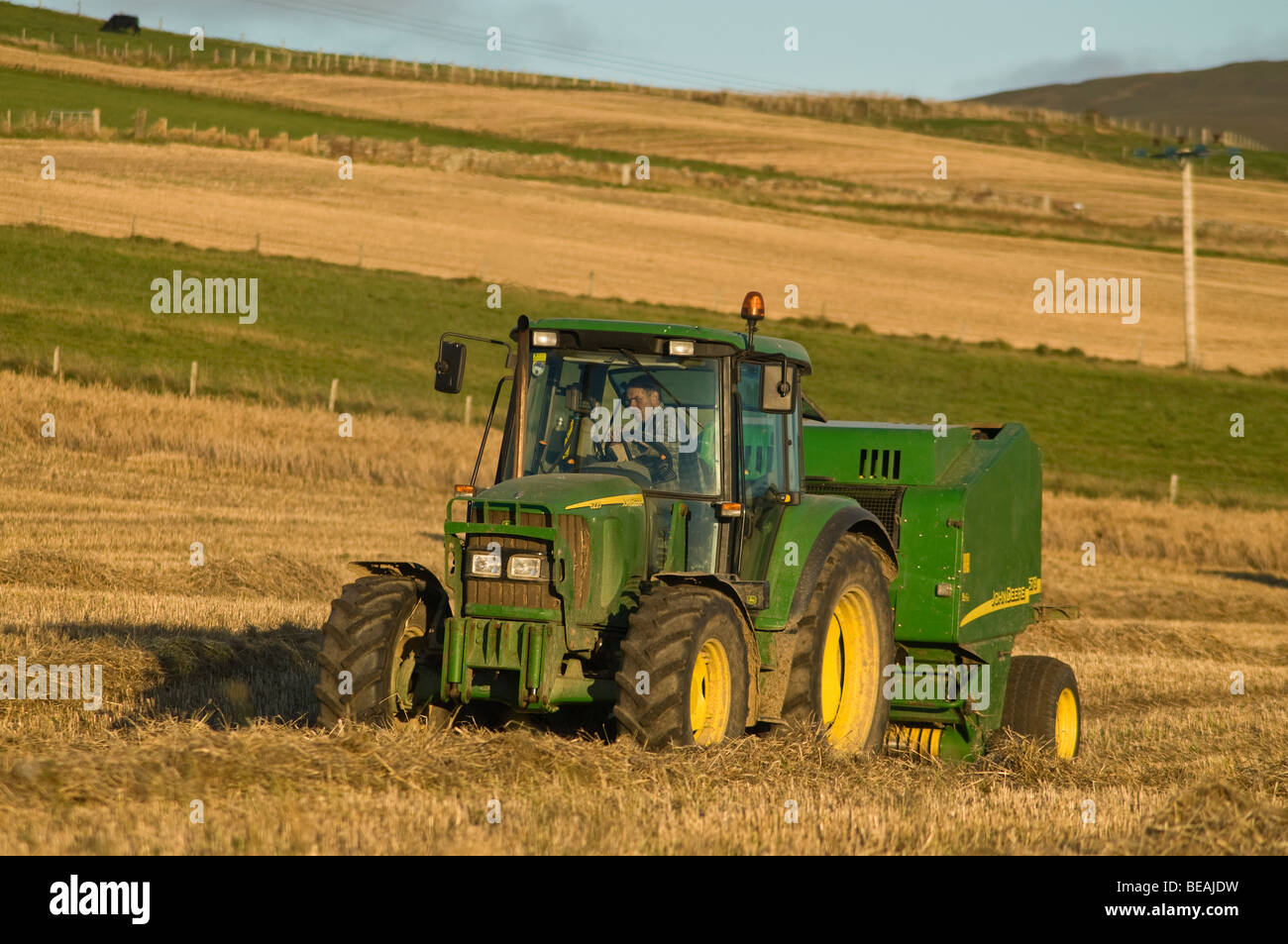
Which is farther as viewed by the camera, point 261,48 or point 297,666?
point 261,48

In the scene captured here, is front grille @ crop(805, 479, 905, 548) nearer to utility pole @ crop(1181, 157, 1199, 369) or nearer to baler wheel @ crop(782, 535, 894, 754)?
baler wheel @ crop(782, 535, 894, 754)

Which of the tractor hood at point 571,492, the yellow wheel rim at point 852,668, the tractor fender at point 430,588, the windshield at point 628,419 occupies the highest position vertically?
the windshield at point 628,419

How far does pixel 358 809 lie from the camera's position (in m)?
6.12

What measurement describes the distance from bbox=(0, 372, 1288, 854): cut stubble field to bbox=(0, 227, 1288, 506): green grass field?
936 centimetres

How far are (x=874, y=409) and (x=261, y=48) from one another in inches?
2280

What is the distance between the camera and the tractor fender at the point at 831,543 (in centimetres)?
800

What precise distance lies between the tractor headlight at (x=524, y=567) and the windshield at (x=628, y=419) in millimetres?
857

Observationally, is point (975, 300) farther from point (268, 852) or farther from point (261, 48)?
point (261, 48)

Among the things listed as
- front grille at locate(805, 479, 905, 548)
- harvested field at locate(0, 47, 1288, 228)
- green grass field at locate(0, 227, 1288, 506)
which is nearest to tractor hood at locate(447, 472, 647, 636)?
front grille at locate(805, 479, 905, 548)

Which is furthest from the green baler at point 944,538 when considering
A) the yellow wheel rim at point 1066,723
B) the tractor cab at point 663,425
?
the tractor cab at point 663,425

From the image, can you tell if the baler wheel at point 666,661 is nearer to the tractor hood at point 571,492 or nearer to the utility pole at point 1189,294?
the tractor hood at point 571,492

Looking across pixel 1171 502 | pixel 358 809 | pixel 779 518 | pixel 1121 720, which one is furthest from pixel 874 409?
pixel 358 809

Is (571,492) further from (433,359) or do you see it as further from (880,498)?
(433,359)

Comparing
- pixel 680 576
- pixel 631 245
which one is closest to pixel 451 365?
pixel 680 576
